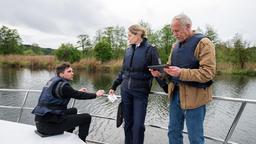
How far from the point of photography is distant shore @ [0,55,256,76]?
134 ft

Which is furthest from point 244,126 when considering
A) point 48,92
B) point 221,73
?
point 221,73

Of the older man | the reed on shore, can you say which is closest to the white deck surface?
the older man

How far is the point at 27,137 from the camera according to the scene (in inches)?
125

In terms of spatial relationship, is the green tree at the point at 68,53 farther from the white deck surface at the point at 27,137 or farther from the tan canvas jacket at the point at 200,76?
the tan canvas jacket at the point at 200,76

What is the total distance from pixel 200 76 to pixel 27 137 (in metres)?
1.90

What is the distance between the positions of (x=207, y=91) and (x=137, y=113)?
37.0 inches

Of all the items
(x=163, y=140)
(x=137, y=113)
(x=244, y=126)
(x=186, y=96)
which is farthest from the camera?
(x=244, y=126)

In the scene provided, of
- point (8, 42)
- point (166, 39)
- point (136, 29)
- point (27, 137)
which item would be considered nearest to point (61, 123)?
point (27, 137)

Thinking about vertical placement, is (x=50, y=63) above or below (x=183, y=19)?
below

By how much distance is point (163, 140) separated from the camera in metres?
8.12

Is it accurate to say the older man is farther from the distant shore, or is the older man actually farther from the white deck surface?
the distant shore

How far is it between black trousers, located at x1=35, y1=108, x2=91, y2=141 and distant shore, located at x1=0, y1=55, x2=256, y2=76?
114 ft

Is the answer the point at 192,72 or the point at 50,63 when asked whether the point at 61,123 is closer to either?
the point at 192,72

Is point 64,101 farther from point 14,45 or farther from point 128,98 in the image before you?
point 14,45
